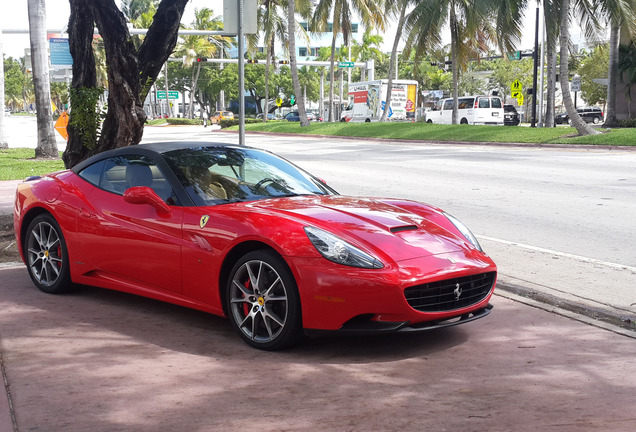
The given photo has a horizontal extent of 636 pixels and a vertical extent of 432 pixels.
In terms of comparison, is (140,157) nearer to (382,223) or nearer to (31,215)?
(31,215)

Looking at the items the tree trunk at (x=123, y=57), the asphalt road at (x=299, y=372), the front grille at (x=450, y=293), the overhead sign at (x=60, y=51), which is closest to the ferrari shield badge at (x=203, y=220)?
the asphalt road at (x=299, y=372)

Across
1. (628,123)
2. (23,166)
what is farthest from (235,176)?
(628,123)

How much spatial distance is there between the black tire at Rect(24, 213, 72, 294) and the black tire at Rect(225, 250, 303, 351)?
1.91 meters

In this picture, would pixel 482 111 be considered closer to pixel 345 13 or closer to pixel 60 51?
pixel 345 13

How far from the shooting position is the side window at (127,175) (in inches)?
220

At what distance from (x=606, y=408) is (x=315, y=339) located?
1.92 meters

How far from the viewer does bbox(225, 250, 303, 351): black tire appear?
4.63 metres

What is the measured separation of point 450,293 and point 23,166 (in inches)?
656

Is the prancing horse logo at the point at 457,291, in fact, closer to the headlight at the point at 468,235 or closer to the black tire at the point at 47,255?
the headlight at the point at 468,235

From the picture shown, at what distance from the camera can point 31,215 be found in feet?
21.4

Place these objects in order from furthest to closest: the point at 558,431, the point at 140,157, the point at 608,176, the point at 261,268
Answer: the point at 608,176 < the point at 140,157 < the point at 261,268 < the point at 558,431

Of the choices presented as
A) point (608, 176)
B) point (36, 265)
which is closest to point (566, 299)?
point (36, 265)

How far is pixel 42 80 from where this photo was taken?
846 inches

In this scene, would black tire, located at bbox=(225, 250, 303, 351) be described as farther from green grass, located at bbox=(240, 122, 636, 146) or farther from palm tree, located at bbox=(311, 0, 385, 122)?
palm tree, located at bbox=(311, 0, 385, 122)
